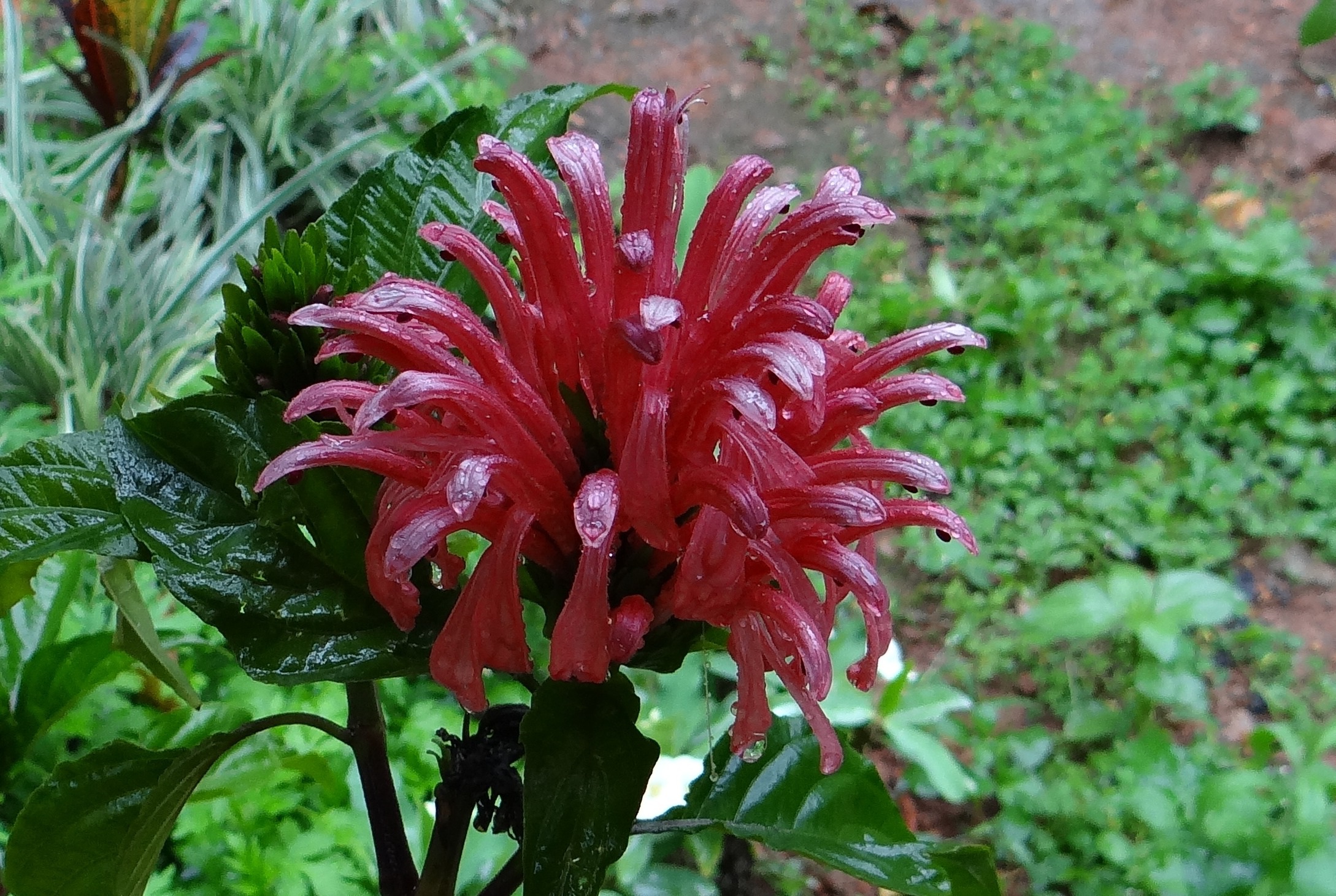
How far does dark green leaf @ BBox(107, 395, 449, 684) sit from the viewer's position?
21.1 inches

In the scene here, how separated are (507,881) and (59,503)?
0.36 m

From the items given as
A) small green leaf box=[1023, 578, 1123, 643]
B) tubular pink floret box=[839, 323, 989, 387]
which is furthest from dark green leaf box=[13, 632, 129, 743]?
small green leaf box=[1023, 578, 1123, 643]

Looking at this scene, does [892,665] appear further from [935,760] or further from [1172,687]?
[1172,687]

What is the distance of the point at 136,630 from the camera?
67 centimetres

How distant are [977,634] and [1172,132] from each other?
80.4 inches

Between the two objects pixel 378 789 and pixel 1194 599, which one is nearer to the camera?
pixel 378 789

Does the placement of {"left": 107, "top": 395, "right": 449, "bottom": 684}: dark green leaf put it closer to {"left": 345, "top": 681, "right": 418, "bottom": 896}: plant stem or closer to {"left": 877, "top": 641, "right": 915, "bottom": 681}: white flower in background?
{"left": 345, "top": 681, "right": 418, "bottom": 896}: plant stem

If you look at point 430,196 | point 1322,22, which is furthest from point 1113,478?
point 430,196

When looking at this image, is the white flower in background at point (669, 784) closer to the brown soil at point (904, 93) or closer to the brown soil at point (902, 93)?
the brown soil at point (904, 93)

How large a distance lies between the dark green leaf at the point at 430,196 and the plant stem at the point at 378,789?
279 mm

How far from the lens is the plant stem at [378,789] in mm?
618

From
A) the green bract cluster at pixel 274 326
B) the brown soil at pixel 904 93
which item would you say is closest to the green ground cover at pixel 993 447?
the brown soil at pixel 904 93

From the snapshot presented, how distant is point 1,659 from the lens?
3.54 ft

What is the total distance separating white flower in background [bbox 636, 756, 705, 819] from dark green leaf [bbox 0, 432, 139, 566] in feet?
2.89
